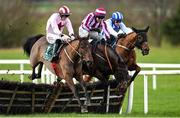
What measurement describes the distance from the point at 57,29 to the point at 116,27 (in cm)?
176

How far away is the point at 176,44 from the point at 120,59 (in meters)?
42.8

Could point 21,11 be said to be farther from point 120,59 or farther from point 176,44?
point 120,59

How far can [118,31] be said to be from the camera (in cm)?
1666

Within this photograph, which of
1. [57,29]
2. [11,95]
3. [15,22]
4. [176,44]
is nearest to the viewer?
[11,95]

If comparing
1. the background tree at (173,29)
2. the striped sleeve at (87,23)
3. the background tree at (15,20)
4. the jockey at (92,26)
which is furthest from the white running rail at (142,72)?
the background tree at (173,29)

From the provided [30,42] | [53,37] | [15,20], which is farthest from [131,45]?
→ [15,20]

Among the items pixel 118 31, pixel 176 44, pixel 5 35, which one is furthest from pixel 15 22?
pixel 118 31

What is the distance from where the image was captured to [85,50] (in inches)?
567

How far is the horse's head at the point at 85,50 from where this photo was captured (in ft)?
46.6

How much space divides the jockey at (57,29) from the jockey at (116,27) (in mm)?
1082

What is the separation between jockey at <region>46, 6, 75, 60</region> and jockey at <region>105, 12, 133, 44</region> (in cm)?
108

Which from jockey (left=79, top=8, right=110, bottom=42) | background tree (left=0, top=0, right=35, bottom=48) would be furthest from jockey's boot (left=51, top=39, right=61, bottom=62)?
background tree (left=0, top=0, right=35, bottom=48)

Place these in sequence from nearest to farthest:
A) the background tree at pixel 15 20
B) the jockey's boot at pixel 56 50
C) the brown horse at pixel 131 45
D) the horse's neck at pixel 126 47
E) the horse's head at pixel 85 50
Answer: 1. the horse's head at pixel 85 50
2. the jockey's boot at pixel 56 50
3. the brown horse at pixel 131 45
4. the horse's neck at pixel 126 47
5. the background tree at pixel 15 20

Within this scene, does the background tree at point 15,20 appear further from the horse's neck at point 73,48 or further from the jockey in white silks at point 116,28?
the horse's neck at point 73,48
